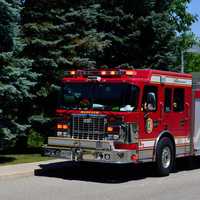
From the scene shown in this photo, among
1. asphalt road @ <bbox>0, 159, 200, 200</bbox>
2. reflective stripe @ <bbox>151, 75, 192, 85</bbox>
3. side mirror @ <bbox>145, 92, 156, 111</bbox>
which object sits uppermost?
reflective stripe @ <bbox>151, 75, 192, 85</bbox>

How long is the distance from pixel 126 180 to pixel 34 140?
1099cm

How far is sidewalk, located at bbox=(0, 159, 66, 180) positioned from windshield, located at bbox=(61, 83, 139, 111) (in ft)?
6.15

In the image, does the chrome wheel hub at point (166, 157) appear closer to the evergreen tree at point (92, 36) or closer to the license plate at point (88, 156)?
the license plate at point (88, 156)

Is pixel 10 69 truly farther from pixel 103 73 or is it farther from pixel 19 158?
pixel 19 158

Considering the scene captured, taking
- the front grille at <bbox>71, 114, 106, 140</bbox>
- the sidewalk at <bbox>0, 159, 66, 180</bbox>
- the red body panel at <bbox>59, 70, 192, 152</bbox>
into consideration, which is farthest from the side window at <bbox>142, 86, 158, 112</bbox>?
the sidewalk at <bbox>0, 159, 66, 180</bbox>

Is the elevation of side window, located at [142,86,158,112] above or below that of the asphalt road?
above

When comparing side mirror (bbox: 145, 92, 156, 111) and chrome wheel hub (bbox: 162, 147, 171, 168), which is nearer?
side mirror (bbox: 145, 92, 156, 111)

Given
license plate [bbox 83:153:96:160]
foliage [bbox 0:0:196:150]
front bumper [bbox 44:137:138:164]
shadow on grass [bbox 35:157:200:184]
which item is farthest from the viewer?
foliage [bbox 0:0:196:150]

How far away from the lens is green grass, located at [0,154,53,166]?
57.0ft

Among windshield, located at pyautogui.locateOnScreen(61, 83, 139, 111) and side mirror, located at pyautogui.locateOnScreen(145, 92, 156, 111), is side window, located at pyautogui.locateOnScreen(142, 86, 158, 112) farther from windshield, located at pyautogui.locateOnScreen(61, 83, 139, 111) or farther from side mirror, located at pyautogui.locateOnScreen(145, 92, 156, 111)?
windshield, located at pyautogui.locateOnScreen(61, 83, 139, 111)

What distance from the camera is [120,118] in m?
14.4

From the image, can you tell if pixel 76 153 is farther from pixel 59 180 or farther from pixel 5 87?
pixel 5 87

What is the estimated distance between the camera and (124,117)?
14.4 m

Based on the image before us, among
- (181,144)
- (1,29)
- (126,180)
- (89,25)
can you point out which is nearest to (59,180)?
(126,180)
